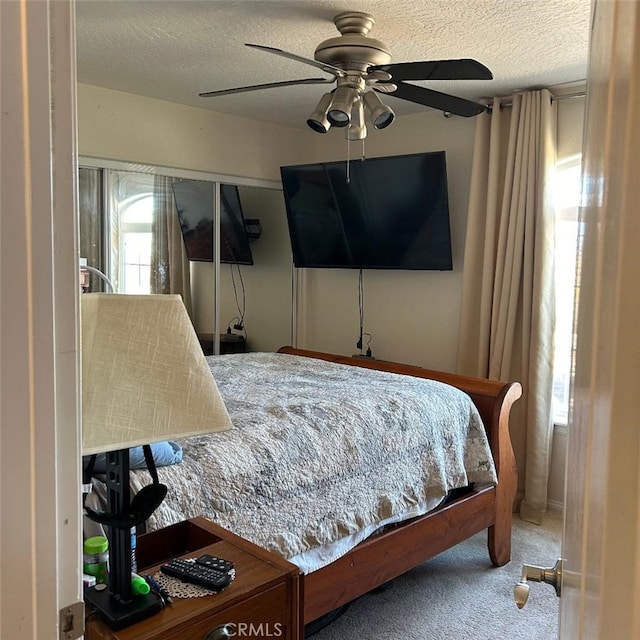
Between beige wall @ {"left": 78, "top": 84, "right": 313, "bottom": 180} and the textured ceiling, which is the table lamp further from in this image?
beige wall @ {"left": 78, "top": 84, "right": 313, "bottom": 180}

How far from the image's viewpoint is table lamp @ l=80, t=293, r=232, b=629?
41.0 inches

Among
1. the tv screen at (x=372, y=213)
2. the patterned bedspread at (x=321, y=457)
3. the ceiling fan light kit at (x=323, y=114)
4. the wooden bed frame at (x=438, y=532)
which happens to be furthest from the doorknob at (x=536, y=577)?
the tv screen at (x=372, y=213)

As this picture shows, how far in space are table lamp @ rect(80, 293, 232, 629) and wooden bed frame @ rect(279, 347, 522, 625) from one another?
3.17ft

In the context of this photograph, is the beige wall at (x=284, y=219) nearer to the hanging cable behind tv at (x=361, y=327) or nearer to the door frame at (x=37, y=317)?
the hanging cable behind tv at (x=361, y=327)

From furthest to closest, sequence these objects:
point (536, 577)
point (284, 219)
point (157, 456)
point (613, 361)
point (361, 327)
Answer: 1. point (284, 219)
2. point (361, 327)
3. point (157, 456)
4. point (536, 577)
5. point (613, 361)

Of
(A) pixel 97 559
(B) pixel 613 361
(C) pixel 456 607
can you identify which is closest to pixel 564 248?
(C) pixel 456 607

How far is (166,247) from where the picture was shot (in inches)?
164

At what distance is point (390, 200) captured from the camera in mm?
4020

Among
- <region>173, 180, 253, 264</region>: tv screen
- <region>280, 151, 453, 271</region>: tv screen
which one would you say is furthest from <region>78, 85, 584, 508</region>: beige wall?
<region>280, 151, 453, 271</region>: tv screen

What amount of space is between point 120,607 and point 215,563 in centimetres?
24

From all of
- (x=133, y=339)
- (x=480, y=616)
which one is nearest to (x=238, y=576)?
(x=133, y=339)

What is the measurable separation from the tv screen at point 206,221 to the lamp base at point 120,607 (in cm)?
324

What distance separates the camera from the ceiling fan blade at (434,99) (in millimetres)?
2648

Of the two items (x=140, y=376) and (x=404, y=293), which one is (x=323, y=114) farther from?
(x=404, y=293)
